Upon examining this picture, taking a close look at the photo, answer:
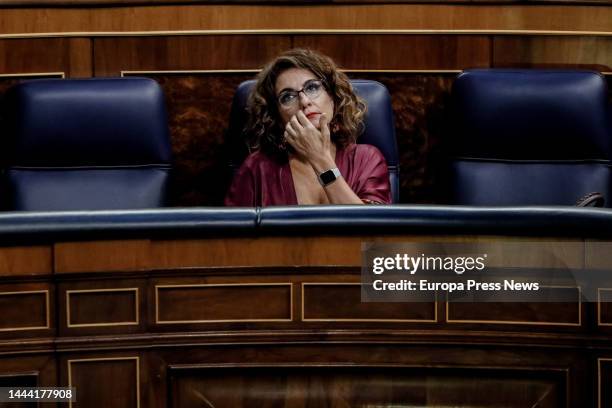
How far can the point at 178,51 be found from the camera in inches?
53.1

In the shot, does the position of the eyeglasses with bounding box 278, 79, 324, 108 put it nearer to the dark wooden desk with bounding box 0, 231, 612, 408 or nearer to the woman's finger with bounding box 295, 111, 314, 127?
the woman's finger with bounding box 295, 111, 314, 127

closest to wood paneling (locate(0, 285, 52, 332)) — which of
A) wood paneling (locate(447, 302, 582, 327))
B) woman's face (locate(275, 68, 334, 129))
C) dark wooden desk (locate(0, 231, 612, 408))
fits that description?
dark wooden desk (locate(0, 231, 612, 408))

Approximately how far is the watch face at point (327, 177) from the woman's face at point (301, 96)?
82 mm

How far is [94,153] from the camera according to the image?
121 centimetres

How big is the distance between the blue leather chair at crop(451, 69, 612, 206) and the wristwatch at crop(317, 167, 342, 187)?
0.22 metres

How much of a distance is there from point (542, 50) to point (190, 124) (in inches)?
20.8

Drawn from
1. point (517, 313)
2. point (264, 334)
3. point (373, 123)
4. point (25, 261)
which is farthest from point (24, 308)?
point (373, 123)

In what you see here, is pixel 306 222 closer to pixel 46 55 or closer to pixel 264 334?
pixel 264 334

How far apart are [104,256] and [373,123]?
0.52 m

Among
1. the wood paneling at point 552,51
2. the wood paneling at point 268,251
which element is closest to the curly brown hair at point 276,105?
the wood paneling at point 552,51

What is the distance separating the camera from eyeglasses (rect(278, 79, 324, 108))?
3.84ft

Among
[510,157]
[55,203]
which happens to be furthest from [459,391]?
[55,203]

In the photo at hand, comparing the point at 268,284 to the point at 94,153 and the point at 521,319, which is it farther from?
the point at 94,153

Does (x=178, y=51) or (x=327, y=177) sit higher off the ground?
(x=178, y=51)
